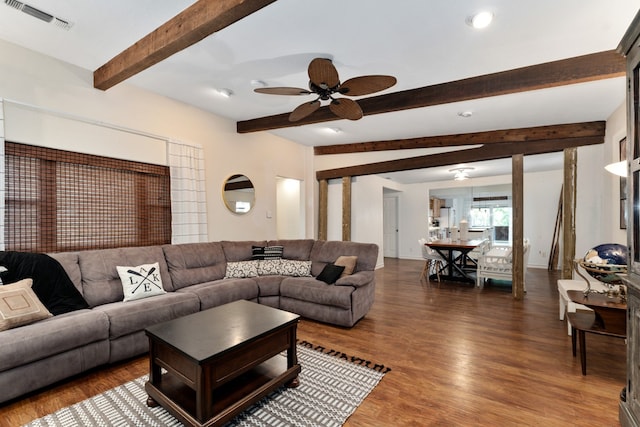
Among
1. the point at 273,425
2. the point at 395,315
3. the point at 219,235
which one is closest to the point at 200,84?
the point at 219,235

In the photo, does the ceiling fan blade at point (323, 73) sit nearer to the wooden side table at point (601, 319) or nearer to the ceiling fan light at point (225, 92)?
the ceiling fan light at point (225, 92)

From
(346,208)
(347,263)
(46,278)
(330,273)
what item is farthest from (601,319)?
(346,208)

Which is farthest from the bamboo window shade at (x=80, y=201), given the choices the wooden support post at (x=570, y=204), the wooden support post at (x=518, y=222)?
the wooden support post at (x=570, y=204)

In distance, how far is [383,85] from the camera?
2.48 meters

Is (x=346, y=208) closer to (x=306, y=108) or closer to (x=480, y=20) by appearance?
(x=306, y=108)

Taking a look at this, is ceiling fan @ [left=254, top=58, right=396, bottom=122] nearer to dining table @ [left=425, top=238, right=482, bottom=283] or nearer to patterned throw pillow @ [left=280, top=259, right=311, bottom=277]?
patterned throw pillow @ [left=280, top=259, right=311, bottom=277]

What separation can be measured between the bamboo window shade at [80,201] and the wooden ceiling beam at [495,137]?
3.73 metres

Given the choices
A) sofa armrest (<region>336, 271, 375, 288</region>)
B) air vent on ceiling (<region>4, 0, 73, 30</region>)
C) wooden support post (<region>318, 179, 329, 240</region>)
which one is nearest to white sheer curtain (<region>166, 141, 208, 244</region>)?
air vent on ceiling (<region>4, 0, 73, 30</region>)

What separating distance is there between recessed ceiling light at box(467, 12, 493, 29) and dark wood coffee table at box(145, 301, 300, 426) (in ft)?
8.36

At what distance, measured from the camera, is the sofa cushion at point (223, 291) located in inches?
124

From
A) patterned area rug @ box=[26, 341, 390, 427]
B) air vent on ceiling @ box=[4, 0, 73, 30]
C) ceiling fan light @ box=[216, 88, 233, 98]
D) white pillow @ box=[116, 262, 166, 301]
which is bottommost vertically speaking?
patterned area rug @ box=[26, 341, 390, 427]

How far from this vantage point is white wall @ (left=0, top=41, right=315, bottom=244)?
2.73 metres

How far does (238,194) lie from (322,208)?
248cm

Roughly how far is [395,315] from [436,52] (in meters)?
3.00
